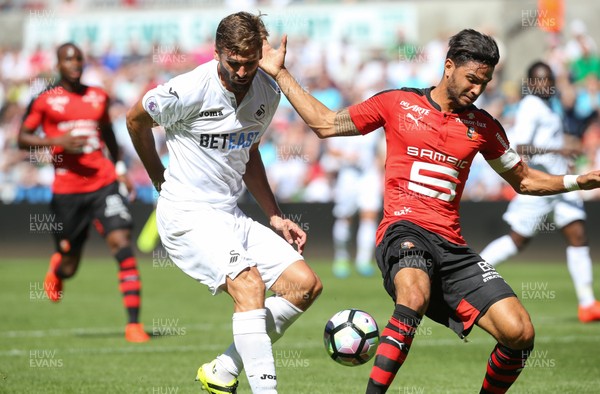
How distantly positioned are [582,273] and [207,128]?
21.0 feet

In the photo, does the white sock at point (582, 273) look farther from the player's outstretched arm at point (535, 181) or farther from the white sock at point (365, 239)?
the white sock at point (365, 239)

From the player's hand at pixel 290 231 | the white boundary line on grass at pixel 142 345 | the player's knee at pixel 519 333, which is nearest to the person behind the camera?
the player's knee at pixel 519 333

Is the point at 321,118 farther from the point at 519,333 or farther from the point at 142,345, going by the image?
the point at 142,345

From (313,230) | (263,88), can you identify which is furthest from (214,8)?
(263,88)

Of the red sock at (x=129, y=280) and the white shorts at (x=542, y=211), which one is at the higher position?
the white shorts at (x=542, y=211)

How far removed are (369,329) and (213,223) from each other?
1.21 m

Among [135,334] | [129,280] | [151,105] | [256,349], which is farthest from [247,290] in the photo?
[129,280]

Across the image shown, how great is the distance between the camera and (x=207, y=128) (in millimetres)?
6648

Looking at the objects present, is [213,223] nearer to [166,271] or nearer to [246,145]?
[246,145]

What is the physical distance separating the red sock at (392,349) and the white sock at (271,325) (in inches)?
35.7

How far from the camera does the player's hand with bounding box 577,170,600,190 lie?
647 centimetres

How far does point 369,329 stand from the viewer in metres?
6.66

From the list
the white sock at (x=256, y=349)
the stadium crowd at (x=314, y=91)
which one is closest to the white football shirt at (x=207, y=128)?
the white sock at (x=256, y=349)

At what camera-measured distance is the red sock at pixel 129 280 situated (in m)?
10.5
